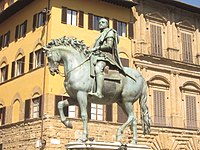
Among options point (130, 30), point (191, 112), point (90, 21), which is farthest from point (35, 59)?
point (191, 112)

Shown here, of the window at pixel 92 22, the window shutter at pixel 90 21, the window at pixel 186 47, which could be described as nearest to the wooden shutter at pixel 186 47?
the window at pixel 186 47

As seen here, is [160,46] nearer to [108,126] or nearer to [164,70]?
[164,70]

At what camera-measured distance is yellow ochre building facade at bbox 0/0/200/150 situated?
2347 centimetres

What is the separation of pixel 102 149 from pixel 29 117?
16564 millimetres

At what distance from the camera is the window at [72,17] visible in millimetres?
24498

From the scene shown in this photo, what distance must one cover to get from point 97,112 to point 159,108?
524 centimetres

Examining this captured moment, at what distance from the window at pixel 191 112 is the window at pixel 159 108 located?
2287 mm

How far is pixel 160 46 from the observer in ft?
94.1

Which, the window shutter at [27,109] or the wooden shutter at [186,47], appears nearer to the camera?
the window shutter at [27,109]

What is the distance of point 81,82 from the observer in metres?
8.79

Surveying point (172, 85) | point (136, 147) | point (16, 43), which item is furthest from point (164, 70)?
point (136, 147)

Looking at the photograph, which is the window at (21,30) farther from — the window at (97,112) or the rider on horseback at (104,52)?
the rider on horseback at (104,52)

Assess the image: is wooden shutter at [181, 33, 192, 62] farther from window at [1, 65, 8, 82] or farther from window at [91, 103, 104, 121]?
window at [1, 65, 8, 82]

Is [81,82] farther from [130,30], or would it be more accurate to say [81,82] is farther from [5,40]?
[5,40]
